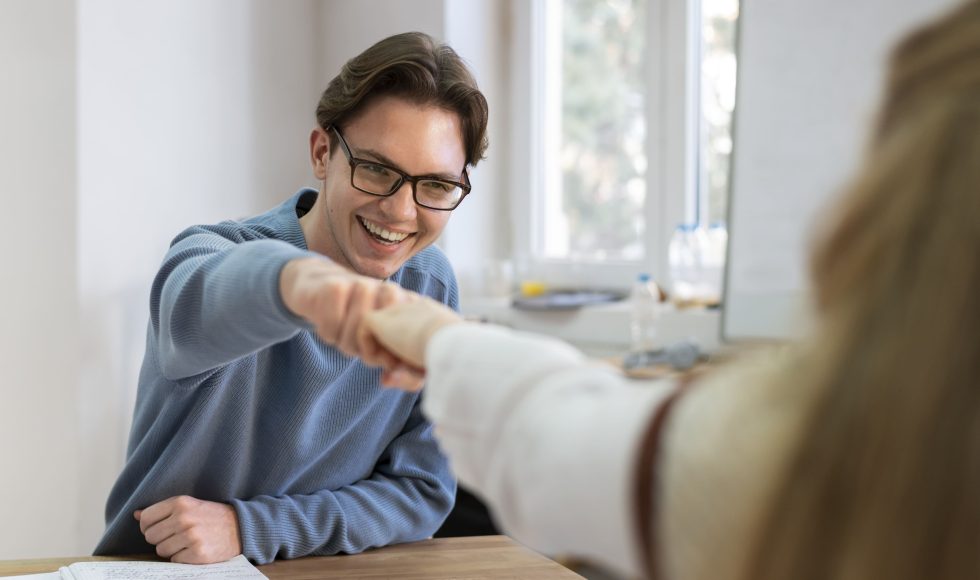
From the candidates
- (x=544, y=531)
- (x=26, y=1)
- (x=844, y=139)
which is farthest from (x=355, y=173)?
(x=26, y=1)

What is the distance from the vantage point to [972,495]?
501 millimetres

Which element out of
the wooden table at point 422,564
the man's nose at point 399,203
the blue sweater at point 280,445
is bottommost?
the wooden table at point 422,564

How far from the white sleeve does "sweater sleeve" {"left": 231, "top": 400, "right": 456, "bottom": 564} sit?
80cm

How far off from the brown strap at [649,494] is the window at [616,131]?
97.2 inches

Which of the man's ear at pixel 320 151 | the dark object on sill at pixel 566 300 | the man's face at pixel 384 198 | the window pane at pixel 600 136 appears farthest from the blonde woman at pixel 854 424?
the window pane at pixel 600 136

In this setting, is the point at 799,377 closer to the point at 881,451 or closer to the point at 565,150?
the point at 881,451

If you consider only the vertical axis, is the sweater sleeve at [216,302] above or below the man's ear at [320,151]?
below

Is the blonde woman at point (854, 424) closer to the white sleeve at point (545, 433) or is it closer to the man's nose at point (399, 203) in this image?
the white sleeve at point (545, 433)

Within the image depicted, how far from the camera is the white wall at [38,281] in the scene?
108 inches

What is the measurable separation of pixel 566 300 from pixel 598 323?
0.18m

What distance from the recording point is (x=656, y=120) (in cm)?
319

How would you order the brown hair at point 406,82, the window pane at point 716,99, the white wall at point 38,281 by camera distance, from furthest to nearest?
1. the window pane at point 716,99
2. the white wall at point 38,281
3. the brown hair at point 406,82

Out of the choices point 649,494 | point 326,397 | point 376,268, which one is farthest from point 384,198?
point 649,494

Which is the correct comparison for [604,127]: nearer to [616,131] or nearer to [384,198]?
[616,131]
